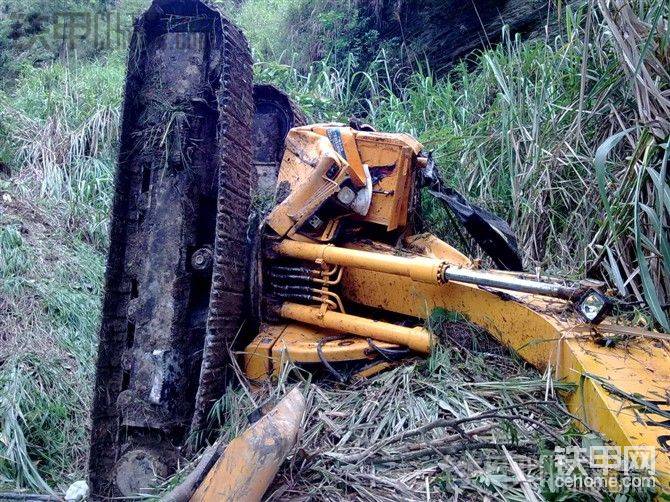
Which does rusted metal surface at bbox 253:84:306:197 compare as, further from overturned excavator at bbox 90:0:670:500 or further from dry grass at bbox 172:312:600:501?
dry grass at bbox 172:312:600:501

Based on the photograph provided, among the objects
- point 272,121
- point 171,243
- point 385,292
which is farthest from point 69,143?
point 385,292

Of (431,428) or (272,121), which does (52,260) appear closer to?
(272,121)

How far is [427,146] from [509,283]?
2.58 meters

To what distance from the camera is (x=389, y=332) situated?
2.70 m

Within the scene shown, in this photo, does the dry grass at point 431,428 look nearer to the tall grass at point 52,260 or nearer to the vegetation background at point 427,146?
the vegetation background at point 427,146

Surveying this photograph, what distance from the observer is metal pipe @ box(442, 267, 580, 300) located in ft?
7.32

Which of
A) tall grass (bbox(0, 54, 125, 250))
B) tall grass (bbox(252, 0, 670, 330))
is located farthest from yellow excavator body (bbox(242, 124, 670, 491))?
tall grass (bbox(0, 54, 125, 250))

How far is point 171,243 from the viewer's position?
283cm

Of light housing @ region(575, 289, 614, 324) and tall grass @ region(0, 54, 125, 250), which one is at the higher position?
light housing @ region(575, 289, 614, 324)

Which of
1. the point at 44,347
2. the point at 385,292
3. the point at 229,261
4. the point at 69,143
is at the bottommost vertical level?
the point at 44,347

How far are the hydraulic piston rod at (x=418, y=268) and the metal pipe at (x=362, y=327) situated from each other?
9.7 inches

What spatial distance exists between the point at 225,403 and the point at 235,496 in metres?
0.95

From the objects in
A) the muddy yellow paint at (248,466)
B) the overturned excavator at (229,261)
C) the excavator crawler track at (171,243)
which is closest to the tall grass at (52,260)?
the excavator crawler track at (171,243)

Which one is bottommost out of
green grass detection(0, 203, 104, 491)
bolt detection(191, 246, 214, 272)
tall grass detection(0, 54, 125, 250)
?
green grass detection(0, 203, 104, 491)
